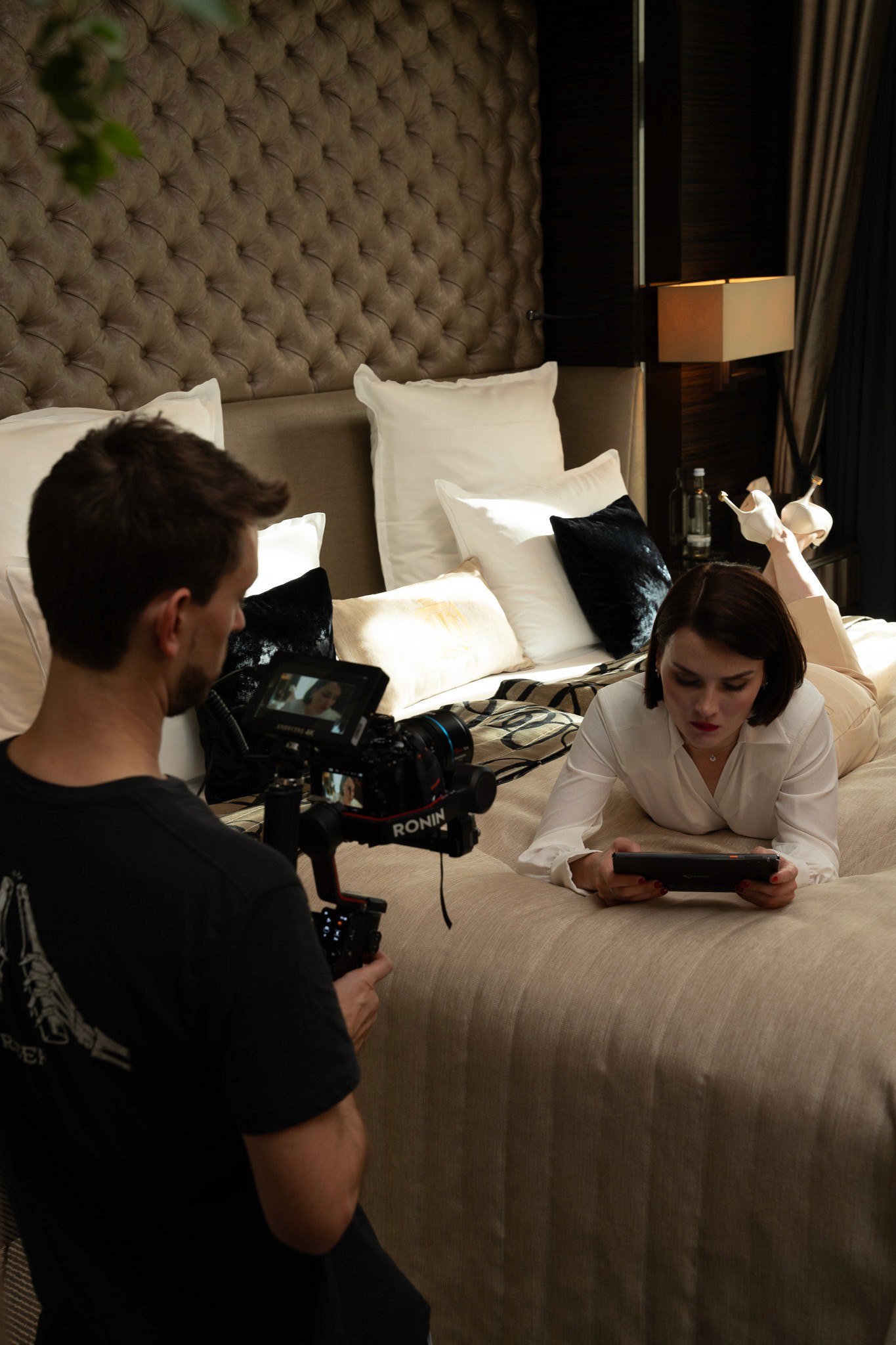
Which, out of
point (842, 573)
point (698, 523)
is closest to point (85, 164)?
point (698, 523)

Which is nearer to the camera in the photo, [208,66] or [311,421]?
[208,66]

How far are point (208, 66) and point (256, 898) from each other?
266 cm

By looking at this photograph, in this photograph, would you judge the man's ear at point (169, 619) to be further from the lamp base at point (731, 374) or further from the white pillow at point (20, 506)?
the lamp base at point (731, 374)

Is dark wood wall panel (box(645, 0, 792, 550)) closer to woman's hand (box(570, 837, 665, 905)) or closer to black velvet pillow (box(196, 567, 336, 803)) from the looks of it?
black velvet pillow (box(196, 567, 336, 803))

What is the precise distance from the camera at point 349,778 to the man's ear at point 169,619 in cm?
20

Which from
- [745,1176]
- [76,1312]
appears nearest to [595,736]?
[745,1176]

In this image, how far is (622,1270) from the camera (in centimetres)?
137

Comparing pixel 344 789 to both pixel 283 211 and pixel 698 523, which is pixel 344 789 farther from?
pixel 698 523

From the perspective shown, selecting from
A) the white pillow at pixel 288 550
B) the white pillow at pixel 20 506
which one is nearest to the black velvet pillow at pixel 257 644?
the white pillow at pixel 288 550

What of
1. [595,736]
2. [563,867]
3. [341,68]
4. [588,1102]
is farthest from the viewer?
[341,68]

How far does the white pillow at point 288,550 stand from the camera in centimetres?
260

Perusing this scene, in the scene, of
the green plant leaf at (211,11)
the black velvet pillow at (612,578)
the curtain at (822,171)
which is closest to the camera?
the green plant leaf at (211,11)

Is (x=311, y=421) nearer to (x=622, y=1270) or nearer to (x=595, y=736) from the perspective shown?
(x=595, y=736)

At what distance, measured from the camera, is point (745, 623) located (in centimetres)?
168
